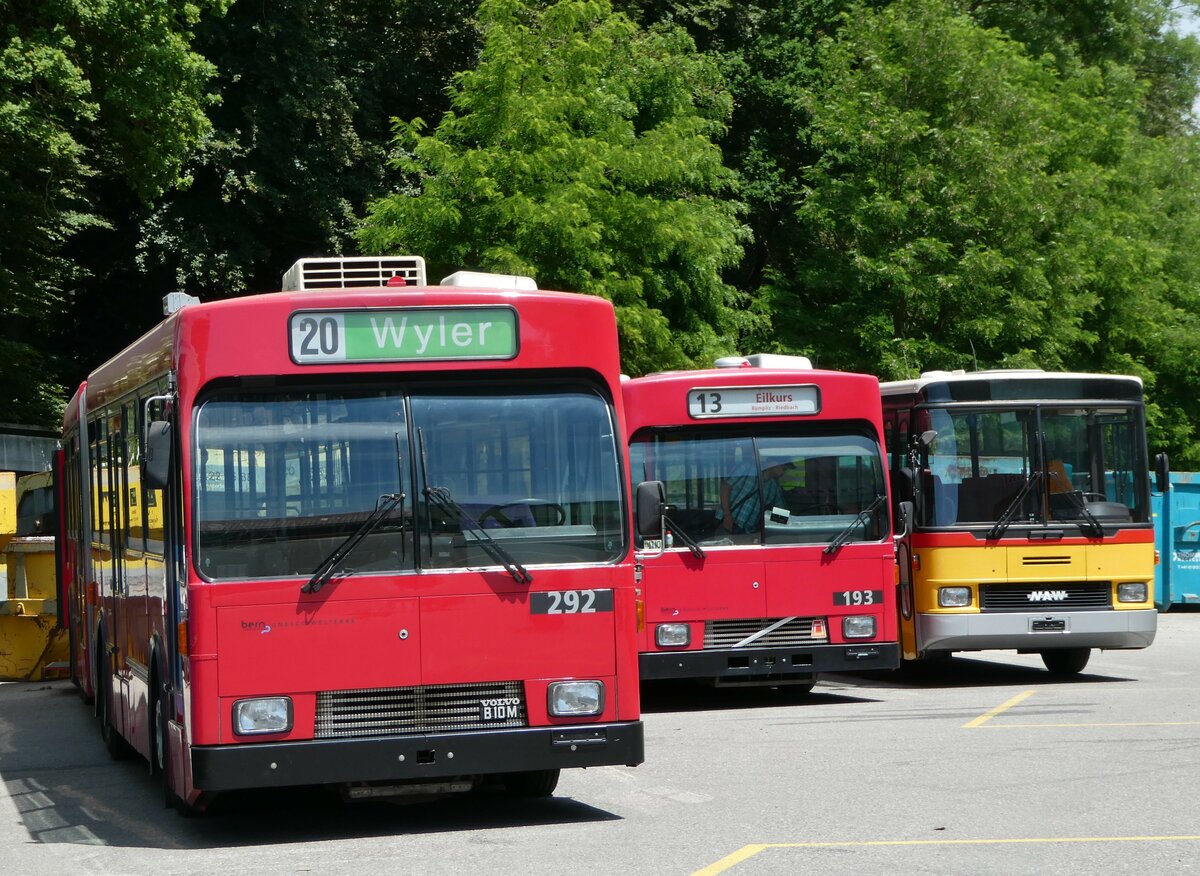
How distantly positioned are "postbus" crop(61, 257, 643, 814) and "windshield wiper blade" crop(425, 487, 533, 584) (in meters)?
Answer: 0.01

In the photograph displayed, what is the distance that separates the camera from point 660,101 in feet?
93.0

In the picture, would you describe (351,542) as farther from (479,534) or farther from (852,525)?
(852,525)

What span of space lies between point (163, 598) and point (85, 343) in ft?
97.8

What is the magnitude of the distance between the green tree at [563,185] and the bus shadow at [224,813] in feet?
43.5

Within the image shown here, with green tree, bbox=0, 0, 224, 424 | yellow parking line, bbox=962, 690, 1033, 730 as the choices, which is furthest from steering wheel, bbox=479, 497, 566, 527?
green tree, bbox=0, 0, 224, 424

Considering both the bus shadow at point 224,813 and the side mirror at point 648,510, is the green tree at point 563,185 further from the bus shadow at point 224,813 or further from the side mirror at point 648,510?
the side mirror at point 648,510

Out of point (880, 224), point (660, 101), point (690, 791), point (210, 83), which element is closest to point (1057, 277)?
point (880, 224)

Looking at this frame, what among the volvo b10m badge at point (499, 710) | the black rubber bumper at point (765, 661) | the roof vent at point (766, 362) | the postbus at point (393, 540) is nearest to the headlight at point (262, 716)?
the postbus at point (393, 540)

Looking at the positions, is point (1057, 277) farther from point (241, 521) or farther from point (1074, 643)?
point (241, 521)

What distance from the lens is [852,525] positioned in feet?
49.3

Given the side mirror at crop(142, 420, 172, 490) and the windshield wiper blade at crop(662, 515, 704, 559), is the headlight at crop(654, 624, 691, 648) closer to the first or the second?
the windshield wiper blade at crop(662, 515, 704, 559)

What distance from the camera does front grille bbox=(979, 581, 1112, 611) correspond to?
15.9 metres

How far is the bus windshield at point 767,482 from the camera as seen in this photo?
1501 centimetres

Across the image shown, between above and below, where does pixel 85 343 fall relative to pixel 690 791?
above
